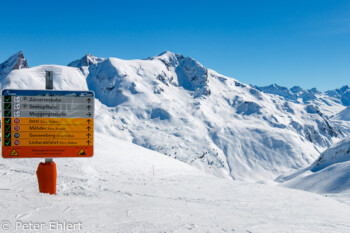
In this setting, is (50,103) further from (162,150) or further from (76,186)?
(162,150)

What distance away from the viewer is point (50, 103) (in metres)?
8.96

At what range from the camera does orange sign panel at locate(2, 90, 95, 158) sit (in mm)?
8805

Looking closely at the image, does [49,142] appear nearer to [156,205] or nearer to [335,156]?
[156,205]

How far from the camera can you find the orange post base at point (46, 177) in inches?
356

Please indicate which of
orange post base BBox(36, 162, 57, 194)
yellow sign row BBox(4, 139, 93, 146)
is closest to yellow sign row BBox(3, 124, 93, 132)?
yellow sign row BBox(4, 139, 93, 146)

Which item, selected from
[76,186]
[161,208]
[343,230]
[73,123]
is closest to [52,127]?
[73,123]

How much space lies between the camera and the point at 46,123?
9016 mm

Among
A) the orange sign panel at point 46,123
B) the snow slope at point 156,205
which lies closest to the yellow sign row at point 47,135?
the orange sign panel at point 46,123

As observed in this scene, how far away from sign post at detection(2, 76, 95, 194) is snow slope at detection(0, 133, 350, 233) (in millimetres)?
1237

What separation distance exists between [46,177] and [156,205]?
3687 millimetres

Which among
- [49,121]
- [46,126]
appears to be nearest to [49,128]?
[46,126]

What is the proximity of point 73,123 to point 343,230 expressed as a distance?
27.9 feet

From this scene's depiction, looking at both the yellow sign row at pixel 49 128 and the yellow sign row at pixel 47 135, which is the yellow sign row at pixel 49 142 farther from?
the yellow sign row at pixel 49 128

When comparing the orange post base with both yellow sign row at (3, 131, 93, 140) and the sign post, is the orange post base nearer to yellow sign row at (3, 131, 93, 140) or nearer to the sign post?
the sign post
